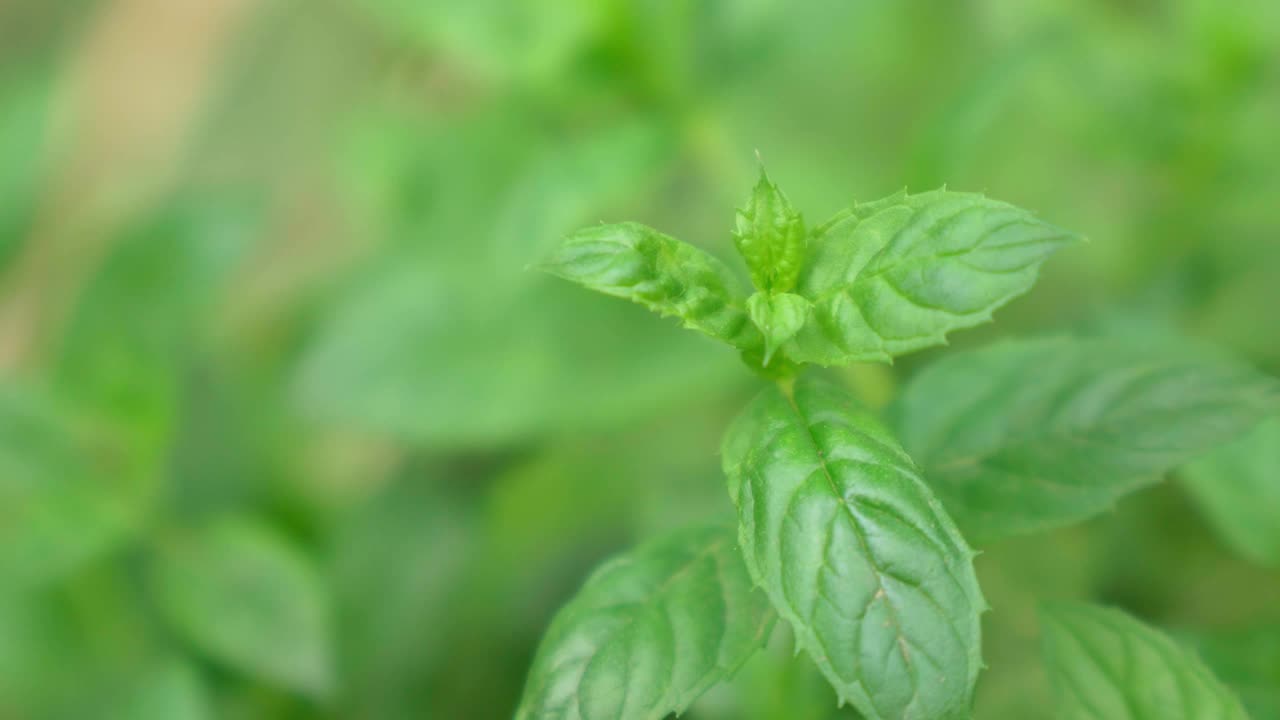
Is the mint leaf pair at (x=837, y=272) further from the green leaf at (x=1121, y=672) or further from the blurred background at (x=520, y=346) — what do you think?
the blurred background at (x=520, y=346)

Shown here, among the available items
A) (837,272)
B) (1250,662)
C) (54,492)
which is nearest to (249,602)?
(54,492)

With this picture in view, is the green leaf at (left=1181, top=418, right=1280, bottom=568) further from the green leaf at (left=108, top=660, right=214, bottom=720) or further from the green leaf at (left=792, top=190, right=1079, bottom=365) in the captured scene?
the green leaf at (left=108, top=660, right=214, bottom=720)

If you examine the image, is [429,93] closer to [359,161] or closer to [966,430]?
[359,161]

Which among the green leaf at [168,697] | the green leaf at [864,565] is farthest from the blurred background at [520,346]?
the green leaf at [864,565]

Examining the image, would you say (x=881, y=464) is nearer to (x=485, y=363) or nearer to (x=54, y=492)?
(x=485, y=363)

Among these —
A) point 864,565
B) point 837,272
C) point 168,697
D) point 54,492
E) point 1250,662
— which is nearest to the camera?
point 864,565
